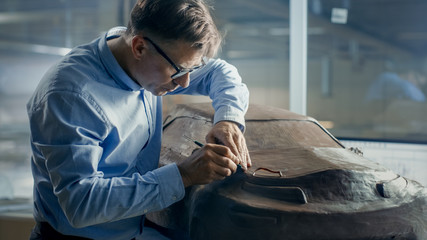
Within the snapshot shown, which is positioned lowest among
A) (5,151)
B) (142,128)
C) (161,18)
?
(5,151)

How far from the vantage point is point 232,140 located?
1487mm

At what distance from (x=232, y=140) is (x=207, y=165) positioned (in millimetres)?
197

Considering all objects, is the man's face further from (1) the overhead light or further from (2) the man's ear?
(1) the overhead light

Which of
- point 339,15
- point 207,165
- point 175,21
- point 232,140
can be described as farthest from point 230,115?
point 339,15

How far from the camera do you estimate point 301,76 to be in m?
3.11

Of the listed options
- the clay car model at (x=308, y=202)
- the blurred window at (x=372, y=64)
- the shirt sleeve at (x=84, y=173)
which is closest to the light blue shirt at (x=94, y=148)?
the shirt sleeve at (x=84, y=173)

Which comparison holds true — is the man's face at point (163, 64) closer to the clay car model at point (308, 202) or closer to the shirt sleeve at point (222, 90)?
the shirt sleeve at point (222, 90)

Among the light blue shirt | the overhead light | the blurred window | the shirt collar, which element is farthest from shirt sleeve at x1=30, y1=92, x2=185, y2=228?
the overhead light

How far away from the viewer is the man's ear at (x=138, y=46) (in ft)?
4.46

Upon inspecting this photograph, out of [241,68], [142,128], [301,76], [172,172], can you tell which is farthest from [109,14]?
[172,172]

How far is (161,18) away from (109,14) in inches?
132

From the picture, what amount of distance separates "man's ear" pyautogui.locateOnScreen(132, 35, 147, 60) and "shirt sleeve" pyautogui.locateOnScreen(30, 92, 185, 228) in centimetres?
20

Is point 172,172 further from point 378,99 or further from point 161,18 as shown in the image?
point 378,99

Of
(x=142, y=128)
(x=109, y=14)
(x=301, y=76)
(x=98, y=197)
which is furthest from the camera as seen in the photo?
(x=109, y=14)
